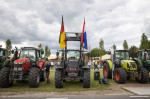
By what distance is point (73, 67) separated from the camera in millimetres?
8219

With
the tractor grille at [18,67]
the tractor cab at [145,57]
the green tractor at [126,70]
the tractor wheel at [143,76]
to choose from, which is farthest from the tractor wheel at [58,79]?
the tractor cab at [145,57]

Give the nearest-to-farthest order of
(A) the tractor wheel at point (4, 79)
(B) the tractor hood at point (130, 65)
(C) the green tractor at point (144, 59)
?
(A) the tractor wheel at point (4, 79) → (B) the tractor hood at point (130, 65) → (C) the green tractor at point (144, 59)

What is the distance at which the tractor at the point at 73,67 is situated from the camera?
788 centimetres

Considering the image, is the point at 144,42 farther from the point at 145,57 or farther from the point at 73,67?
the point at 73,67

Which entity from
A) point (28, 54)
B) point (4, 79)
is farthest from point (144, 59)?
point (4, 79)

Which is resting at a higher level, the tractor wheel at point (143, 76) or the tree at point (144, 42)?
the tree at point (144, 42)

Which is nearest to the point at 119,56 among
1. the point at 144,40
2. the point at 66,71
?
the point at 66,71

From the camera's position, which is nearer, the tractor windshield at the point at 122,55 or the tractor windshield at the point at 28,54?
the tractor windshield at the point at 28,54

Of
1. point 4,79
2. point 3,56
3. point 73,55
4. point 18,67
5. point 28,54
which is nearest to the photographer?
point 4,79

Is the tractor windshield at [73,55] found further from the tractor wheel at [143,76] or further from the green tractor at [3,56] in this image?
the green tractor at [3,56]

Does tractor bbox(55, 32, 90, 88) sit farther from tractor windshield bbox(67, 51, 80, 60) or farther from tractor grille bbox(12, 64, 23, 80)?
tractor grille bbox(12, 64, 23, 80)

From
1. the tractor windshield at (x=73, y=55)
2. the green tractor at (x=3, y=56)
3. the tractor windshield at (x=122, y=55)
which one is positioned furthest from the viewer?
the tractor windshield at (x=122, y=55)

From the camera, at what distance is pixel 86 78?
25.6ft

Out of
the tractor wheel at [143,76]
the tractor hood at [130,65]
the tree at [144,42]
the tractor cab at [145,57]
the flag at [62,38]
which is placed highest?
the tree at [144,42]
